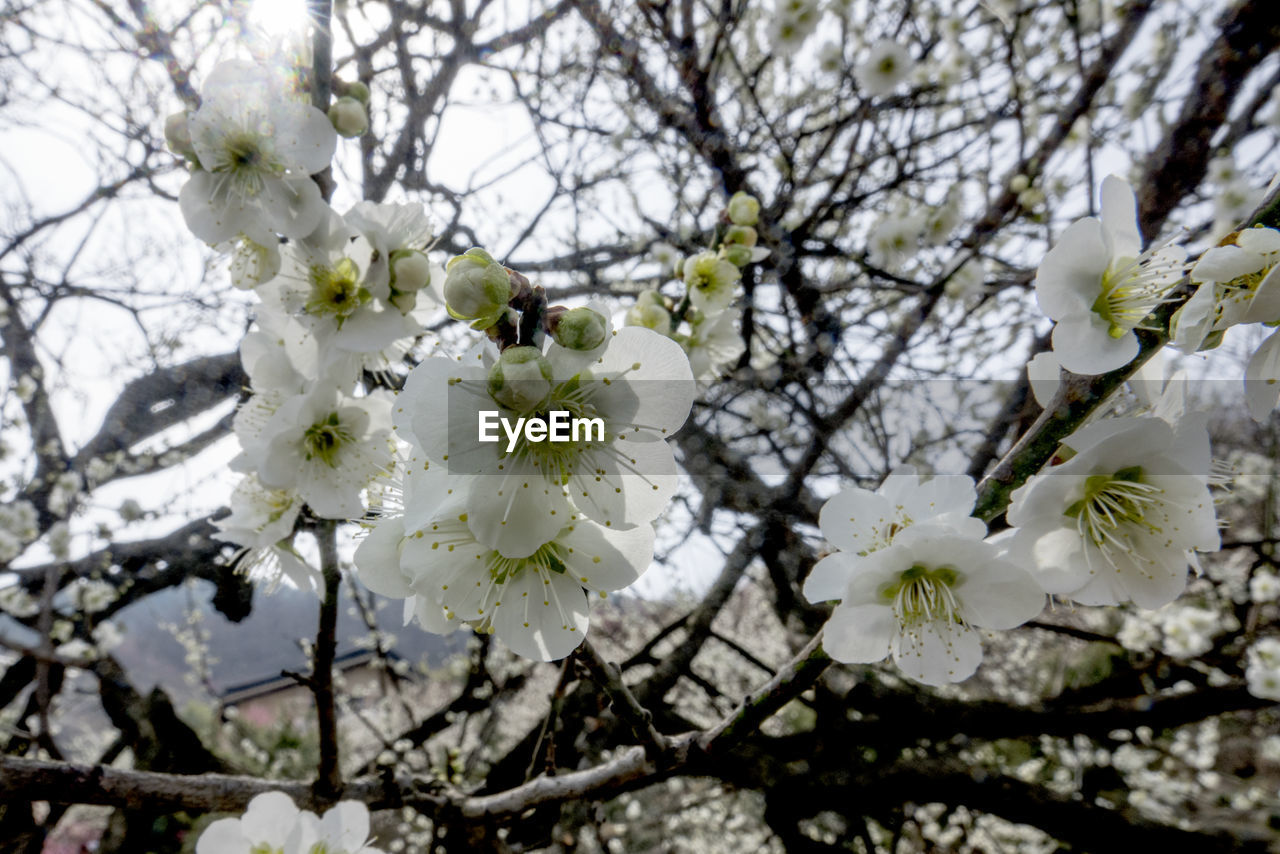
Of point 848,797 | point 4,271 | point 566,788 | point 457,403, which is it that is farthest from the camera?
point 4,271

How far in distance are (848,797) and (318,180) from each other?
2.10 m

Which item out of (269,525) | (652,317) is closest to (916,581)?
(652,317)

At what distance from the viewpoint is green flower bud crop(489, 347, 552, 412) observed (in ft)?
1.66

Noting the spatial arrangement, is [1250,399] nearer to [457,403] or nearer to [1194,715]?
[457,403]

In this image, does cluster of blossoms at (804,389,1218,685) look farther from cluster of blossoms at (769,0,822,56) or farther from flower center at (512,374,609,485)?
cluster of blossoms at (769,0,822,56)

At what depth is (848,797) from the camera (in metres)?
Answer: 1.86

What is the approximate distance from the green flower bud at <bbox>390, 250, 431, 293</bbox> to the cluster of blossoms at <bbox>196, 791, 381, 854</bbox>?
2.72ft

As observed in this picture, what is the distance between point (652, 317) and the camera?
1.16m

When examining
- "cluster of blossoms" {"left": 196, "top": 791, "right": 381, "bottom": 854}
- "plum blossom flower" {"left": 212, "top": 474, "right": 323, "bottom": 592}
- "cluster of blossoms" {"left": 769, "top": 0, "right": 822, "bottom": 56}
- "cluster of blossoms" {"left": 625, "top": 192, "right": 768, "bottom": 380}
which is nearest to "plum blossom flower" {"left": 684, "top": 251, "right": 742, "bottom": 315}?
"cluster of blossoms" {"left": 625, "top": 192, "right": 768, "bottom": 380}

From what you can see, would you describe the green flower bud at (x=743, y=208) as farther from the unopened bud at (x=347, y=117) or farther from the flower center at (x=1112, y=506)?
the flower center at (x=1112, y=506)

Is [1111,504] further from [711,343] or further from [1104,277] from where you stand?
[711,343]

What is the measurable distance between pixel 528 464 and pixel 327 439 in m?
0.60

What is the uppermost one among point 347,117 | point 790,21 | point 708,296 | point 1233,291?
point 790,21

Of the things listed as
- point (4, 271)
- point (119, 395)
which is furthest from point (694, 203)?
point (4, 271)
